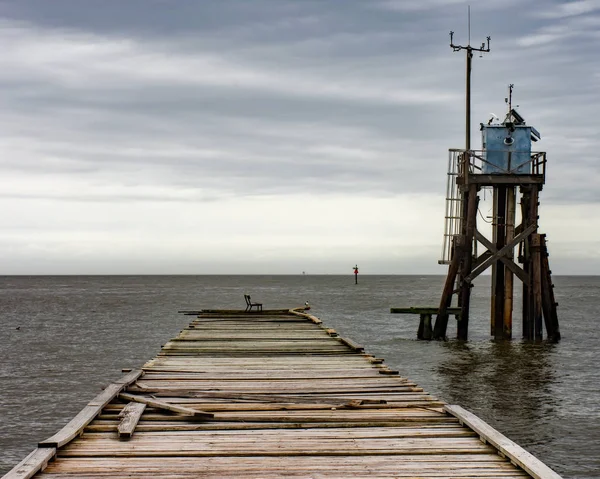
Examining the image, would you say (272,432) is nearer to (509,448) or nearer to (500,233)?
(509,448)

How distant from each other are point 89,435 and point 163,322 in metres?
37.6

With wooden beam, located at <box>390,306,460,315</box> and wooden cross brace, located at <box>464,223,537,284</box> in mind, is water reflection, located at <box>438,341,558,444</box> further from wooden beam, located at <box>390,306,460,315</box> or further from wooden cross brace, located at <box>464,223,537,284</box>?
wooden cross brace, located at <box>464,223,537,284</box>

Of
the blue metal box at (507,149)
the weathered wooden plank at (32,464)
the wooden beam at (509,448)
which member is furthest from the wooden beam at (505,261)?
the weathered wooden plank at (32,464)

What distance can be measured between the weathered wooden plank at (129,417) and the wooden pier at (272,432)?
0.04 ft

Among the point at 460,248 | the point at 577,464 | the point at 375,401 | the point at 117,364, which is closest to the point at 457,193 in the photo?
the point at 460,248

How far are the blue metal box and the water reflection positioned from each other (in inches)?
239

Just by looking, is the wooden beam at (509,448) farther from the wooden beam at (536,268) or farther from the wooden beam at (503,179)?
the wooden beam at (536,268)

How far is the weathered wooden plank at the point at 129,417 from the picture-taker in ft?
26.3

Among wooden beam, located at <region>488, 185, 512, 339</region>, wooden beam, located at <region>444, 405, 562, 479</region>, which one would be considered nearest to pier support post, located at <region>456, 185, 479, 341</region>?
wooden beam, located at <region>488, 185, 512, 339</region>

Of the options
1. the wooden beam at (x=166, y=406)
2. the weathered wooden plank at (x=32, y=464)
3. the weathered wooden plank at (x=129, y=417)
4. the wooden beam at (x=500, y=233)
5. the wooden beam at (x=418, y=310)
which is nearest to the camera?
the weathered wooden plank at (x=32, y=464)

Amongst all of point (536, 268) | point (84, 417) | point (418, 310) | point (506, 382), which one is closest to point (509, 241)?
point (536, 268)

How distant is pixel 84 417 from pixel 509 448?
441 centimetres

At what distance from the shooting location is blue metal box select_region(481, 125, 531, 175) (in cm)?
2664

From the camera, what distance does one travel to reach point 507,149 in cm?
2684
